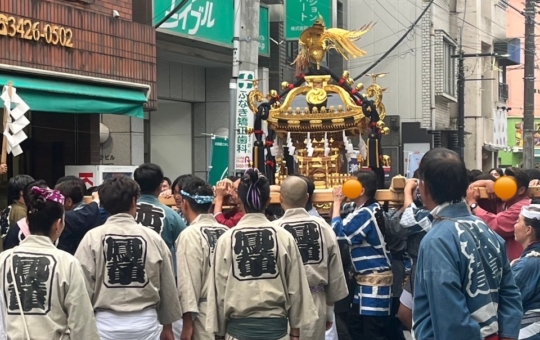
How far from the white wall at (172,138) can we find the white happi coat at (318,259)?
13.0m

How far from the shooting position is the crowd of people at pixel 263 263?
3.97 m

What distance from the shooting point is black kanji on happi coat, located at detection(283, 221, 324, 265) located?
20.5ft

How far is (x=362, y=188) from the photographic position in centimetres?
716

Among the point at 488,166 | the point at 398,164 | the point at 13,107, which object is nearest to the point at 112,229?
the point at 13,107

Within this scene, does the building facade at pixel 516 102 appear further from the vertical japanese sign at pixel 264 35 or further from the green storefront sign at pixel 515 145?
the vertical japanese sign at pixel 264 35

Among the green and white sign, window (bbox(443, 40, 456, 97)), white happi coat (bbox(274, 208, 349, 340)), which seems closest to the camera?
white happi coat (bbox(274, 208, 349, 340))

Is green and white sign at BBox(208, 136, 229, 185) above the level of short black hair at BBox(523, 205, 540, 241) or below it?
above

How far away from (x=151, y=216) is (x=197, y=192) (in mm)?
426

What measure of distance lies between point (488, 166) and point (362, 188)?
30.4m

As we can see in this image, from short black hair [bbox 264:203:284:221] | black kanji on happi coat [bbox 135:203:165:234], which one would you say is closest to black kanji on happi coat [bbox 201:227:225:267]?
black kanji on happi coat [bbox 135:203:165:234]

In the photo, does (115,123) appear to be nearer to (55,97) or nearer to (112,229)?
(55,97)

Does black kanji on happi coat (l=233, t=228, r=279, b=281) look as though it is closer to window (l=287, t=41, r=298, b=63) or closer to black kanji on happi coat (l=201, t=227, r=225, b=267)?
black kanji on happi coat (l=201, t=227, r=225, b=267)

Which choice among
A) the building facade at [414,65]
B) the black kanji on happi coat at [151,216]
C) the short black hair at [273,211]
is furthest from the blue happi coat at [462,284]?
the building facade at [414,65]

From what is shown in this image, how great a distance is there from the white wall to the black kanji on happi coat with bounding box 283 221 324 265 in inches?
513
